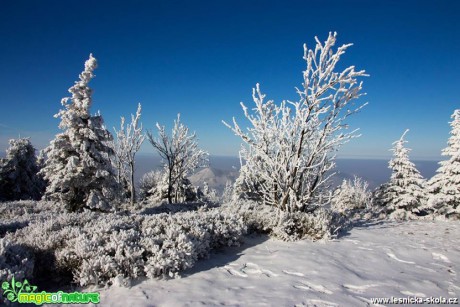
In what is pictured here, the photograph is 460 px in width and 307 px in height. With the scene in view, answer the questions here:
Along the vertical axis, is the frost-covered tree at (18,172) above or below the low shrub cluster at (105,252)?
above

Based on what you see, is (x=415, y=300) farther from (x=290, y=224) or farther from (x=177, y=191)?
(x=177, y=191)

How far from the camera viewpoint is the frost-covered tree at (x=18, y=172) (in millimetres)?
23250

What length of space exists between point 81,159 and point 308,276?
1138 centimetres

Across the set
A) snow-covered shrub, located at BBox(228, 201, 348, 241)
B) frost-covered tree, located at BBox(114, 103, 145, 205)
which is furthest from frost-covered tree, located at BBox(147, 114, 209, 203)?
snow-covered shrub, located at BBox(228, 201, 348, 241)

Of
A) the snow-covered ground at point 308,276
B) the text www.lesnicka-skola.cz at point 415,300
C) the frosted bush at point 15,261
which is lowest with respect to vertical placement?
the text www.lesnicka-skola.cz at point 415,300

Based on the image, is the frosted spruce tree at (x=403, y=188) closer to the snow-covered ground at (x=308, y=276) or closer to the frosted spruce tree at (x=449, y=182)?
the frosted spruce tree at (x=449, y=182)

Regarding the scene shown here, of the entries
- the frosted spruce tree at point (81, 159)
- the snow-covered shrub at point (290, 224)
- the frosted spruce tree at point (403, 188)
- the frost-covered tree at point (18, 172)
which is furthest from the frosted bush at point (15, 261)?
the frost-covered tree at point (18, 172)

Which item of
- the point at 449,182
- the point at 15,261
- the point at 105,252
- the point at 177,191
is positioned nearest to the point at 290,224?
the point at 105,252

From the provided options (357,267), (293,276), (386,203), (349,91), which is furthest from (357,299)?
(386,203)

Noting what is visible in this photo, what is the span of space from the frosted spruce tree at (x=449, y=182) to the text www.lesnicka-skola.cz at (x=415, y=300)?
1514cm

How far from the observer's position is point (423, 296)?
161 inches

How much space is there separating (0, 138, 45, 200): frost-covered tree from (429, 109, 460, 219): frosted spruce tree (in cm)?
2915

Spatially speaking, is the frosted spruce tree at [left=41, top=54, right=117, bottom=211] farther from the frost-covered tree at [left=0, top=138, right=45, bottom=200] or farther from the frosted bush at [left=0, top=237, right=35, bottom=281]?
the frost-covered tree at [left=0, top=138, right=45, bottom=200]

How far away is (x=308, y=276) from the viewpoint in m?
4.64
